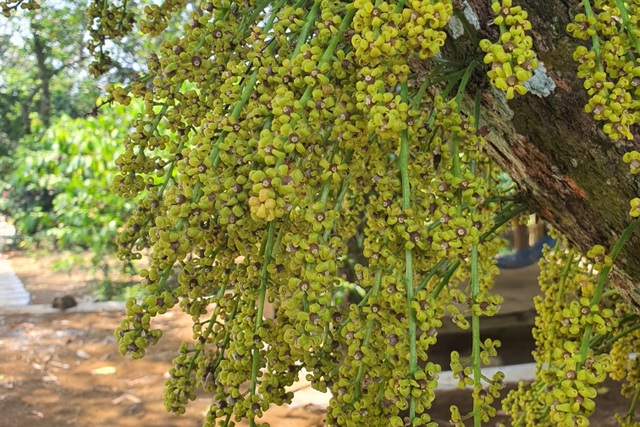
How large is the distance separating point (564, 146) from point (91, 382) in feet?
13.0

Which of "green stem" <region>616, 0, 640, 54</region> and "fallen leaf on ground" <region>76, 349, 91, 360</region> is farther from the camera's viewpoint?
"fallen leaf on ground" <region>76, 349, 91, 360</region>

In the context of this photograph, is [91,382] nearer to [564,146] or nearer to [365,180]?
[365,180]

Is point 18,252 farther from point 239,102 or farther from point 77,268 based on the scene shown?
point 239,102

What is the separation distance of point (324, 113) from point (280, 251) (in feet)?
0.81

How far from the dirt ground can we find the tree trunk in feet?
7.10

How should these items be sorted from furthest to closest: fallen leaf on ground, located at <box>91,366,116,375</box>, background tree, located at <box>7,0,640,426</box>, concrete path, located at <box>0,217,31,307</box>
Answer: concrete path, located at <box>0,217,31,307</box>
fallen leaf on ground, located at <box>91,366,116,375</box>
background tree, located at <box>7,0,640,426</box>

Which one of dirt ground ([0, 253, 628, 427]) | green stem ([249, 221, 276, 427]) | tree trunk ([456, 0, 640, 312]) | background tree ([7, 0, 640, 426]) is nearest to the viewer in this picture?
background tree ([7, 0, 640, 426])

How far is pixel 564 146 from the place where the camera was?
1087mm

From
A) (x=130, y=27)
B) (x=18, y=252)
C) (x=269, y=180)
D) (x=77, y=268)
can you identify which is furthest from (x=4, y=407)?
(x=18, y=252)

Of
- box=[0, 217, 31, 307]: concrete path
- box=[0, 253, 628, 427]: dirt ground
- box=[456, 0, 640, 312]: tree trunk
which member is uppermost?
box=[0, 217, 31, 307]: concrete path

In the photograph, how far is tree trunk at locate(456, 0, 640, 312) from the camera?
41.0 inches

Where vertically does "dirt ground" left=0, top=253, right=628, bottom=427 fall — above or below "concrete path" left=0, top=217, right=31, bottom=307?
below

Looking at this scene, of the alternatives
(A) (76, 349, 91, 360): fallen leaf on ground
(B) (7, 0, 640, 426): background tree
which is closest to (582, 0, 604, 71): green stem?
(B) (7, 0, 640, 426): background tree

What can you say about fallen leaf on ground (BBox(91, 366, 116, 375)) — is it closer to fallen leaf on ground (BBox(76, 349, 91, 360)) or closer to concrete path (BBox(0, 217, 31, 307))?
→ fallen leaf on ground (BBox(76, 349, 91, 360))
